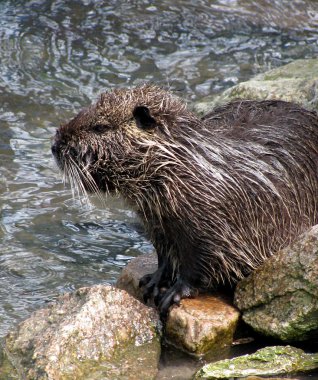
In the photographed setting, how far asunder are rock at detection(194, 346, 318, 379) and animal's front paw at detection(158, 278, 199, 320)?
0.50m

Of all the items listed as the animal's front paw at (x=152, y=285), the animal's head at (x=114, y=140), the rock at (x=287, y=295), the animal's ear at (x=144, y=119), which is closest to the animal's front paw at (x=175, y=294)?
the animal's front paw at (x=152, y=285)

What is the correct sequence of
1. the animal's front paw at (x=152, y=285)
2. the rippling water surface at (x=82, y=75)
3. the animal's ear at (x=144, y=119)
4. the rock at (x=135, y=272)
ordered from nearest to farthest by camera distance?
the animal's ear at (x=144, y=119) → the animal's front paw at (x=152, y=285) → the rock at (x=135, y=272) → the rippling water surface at (x=82, y=75)

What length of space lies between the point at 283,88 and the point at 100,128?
8.76 ft

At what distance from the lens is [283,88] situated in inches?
284

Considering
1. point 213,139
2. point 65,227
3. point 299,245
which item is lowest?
point 65,227

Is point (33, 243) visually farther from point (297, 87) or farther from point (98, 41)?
point (98, 41)

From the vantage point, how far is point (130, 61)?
933 centimetres

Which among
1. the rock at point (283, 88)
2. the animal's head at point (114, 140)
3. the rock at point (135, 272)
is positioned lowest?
the rock at point (135, 272)

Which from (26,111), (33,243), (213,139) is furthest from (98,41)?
(213,139)

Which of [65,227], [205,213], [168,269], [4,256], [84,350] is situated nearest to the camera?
[84,350]

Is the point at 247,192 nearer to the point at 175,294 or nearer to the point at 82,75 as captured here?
the point at 175,294

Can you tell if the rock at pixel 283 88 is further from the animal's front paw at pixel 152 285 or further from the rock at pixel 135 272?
the animal's front paw at pixel 152 285

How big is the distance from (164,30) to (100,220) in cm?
386

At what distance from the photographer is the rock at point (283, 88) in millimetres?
6922
